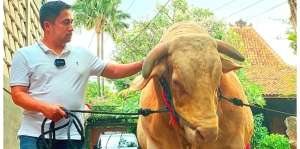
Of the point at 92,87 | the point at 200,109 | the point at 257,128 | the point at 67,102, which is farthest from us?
the point at 92,87

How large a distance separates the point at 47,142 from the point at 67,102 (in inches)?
13.4

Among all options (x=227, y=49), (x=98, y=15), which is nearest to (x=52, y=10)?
(x=227, y=49)

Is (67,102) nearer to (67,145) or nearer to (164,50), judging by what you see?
(67,145)

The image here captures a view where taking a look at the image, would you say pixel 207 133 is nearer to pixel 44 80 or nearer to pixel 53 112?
pixel 53 112

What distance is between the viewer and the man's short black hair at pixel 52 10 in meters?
4.97

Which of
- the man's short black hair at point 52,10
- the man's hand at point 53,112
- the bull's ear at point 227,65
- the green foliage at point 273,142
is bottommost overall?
the green foliage at point 273,142

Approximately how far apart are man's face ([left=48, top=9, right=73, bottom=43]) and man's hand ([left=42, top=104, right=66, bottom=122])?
605mm

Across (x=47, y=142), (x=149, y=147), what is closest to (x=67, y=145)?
(x=47, y=142)

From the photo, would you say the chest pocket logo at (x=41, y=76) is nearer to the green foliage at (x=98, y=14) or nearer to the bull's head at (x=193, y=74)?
the bull's head at (x=193, y=74)

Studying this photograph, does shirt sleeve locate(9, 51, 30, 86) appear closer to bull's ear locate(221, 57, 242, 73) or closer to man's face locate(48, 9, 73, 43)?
man's face locate(48, 9, 73, 43)

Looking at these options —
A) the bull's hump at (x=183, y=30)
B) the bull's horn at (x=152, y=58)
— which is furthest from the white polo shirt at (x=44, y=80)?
the bull's hump at (x=183, y=30)

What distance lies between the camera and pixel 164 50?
4.96 m

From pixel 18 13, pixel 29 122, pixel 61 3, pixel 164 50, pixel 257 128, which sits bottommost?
pixel 257 128

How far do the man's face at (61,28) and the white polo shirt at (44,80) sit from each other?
11cm
